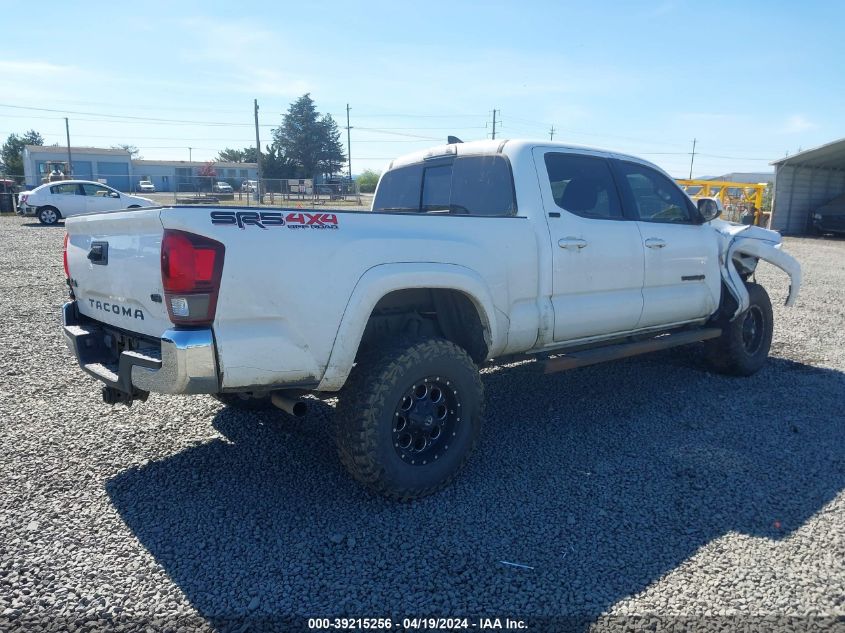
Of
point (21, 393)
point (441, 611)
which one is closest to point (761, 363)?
point (441, 611)

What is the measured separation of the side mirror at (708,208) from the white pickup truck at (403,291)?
2 cm

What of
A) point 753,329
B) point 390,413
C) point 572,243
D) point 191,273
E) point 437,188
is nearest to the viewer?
point 191,273

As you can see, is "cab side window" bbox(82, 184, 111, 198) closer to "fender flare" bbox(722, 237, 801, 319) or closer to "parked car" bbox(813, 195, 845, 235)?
"fender flare" bbox(722, 237, 801, 319)

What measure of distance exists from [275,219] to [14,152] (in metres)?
85.2

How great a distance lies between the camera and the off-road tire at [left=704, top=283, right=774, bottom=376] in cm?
590

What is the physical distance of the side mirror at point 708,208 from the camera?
5.44 metres

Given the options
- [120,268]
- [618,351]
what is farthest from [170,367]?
[618,351]

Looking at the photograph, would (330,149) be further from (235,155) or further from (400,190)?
(400,190)

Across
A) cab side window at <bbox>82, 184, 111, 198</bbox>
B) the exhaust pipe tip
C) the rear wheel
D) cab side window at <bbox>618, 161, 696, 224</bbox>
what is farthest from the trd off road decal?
the rear wheel

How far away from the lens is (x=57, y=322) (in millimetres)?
7766

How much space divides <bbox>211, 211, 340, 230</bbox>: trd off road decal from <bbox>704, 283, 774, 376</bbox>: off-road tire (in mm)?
4301

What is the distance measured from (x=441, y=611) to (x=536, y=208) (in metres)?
2.61

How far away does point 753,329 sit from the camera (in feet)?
20.4

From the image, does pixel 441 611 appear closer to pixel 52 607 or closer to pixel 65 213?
pixel 52 607
